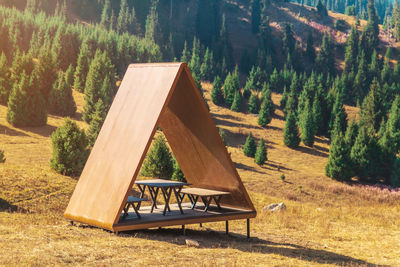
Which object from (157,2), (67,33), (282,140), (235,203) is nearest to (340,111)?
(282,140)

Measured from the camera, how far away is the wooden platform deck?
13.3 metres

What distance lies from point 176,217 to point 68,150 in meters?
12.5

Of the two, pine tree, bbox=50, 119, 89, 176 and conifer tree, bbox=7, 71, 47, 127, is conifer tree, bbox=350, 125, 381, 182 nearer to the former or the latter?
conifer tree, bbox=7, 71, 47, 127

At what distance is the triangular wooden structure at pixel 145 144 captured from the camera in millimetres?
13273

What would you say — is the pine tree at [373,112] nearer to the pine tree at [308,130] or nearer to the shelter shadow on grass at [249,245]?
the pine tree at [308,130]

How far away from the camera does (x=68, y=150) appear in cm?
2520

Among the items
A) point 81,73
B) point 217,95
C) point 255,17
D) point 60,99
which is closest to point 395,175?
point 217,95

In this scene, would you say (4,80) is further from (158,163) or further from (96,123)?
(158,163)

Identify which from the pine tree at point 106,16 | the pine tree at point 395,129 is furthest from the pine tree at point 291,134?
the pine tree at point 106,16

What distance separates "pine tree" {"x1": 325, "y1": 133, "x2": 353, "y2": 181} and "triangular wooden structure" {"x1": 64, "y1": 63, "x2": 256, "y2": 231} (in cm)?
4033

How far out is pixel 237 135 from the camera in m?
68.5

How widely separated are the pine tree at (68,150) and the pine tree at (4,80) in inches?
1283

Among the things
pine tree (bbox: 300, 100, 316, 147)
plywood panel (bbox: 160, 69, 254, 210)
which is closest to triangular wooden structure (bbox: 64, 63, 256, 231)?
plywood panel (bbox: 160, 69, 254, 210)

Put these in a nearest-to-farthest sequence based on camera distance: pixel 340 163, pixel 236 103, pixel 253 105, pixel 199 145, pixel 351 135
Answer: pixel 199 145, pixel 340 163, pixel 351 135, pixel 236 103, pixel 253 105
